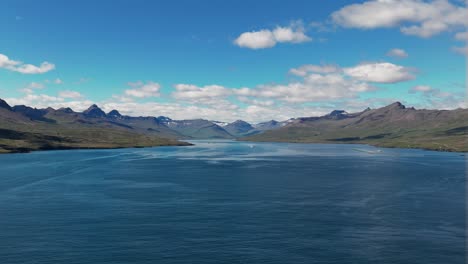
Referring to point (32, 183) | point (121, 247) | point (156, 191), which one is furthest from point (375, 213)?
point (32, 183)

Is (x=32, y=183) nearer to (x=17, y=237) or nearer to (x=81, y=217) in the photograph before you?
(x=81, y=217)

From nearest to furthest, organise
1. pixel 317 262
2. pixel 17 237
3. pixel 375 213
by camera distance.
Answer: pixel 317 262 < pixel 17 237 < pixel 375 213

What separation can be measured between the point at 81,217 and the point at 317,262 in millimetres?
53909

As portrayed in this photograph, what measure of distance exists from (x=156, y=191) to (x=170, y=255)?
213 feet

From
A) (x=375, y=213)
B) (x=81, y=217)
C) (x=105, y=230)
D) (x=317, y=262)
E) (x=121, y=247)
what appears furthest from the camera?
(x=375, y=213)

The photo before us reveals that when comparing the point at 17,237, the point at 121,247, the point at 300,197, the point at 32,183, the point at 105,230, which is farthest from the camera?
the point at 32,183

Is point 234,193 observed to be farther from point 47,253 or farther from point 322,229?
point 47,253

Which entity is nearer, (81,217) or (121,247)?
(121,247)

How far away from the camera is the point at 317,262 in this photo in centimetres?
5975

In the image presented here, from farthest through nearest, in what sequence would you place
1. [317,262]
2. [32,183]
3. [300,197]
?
[32,183], [300,197], [317,262]

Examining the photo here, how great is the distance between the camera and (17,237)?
→ 229 feet

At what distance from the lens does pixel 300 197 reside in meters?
113

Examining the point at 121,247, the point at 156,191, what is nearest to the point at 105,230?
the point at 121,247

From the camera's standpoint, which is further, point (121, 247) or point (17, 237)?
point (17, 237)
